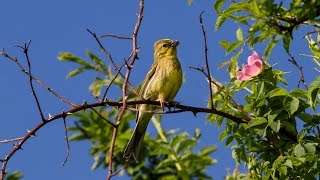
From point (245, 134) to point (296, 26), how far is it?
3.38 feet

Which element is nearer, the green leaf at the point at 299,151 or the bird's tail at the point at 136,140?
the green leaf at the point at 299,151

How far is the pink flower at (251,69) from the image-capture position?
5180mm

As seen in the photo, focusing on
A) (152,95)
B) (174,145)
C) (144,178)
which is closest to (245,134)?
(152,95)

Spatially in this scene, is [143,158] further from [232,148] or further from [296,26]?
[296,26]

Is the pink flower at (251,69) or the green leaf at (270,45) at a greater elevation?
the pink flower at (251,69)

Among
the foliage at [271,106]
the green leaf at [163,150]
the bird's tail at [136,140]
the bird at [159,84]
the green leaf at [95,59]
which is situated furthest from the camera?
the green leaf at [95,59]

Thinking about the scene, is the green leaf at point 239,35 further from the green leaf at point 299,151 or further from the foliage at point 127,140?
the foliage at point 127,140

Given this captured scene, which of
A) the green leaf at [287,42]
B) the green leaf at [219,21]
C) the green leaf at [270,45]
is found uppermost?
the green leaf at [219,21]

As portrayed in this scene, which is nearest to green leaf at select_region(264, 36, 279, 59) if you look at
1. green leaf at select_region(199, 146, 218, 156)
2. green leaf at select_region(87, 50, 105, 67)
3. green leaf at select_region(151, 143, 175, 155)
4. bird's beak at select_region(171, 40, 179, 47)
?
green leaf at select_region(151, 143, 175, 155)

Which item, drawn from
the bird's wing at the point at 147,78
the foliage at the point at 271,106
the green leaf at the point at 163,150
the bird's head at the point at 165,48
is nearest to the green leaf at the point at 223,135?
the foliage at the point at 271,106

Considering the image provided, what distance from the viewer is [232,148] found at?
17.7 feet

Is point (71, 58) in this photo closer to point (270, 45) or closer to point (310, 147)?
point (310, 147)

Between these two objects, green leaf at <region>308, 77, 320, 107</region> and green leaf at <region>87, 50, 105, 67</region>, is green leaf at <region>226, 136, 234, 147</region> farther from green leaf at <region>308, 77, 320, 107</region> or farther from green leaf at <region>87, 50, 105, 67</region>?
green leaf at <region>87, 50, 105, 67</region>

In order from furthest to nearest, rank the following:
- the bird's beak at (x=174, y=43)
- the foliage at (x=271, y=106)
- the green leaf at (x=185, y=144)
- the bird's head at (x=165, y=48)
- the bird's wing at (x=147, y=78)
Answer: the bird's beak at (x=174, y=43) < the bird's head at (x=165, y=48) < the green leaf at (x=185, y=144) < the bird's wing at (x=147, y=78) < the foliage at (x=271, y=106)
